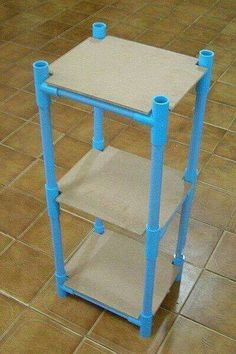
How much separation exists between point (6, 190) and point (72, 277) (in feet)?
2.17

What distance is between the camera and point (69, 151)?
2426mm

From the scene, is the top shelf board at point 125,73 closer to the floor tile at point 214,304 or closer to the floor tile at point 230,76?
the floor tile at point 214,304

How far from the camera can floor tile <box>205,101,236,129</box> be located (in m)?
2.64

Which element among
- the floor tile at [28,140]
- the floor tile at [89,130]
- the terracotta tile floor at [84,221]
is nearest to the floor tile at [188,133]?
the terracotta tile floor at [84,221]

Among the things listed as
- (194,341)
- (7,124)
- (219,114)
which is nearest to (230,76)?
(219,114)

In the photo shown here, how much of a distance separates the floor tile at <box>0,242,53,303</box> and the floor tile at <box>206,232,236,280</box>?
641 millimetres

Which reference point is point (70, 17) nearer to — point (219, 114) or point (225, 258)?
point (219, 114)

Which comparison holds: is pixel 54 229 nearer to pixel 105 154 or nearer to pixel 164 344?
pixel 105 154

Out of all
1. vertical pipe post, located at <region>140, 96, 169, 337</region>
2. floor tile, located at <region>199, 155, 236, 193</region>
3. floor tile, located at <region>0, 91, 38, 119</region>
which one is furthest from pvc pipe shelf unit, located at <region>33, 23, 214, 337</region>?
floor tile, located at <region>0, 91, 38, 119</region>

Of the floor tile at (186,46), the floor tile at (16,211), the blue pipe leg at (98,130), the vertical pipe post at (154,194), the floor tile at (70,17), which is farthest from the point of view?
the floor tile at (70,17)

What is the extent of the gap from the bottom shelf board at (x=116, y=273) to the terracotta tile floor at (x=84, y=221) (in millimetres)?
98

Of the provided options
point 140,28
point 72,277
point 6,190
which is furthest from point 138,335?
point 140,28

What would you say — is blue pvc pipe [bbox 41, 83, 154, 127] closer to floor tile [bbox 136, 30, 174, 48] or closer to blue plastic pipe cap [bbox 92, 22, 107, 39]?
blue plastic pipe cap [bbox 92, 22, 107, 39]

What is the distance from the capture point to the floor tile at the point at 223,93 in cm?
Result: 281
